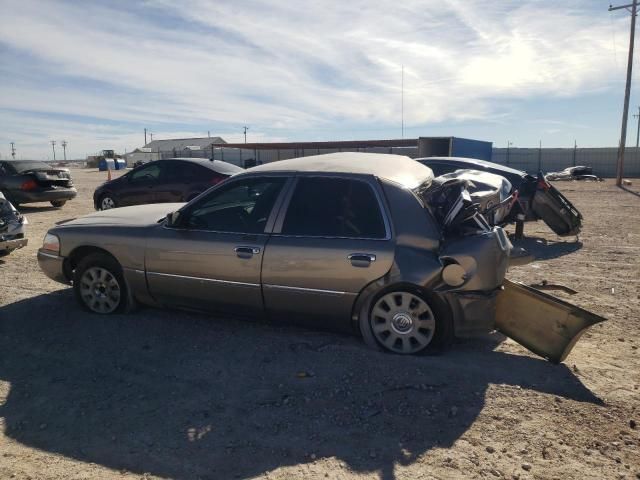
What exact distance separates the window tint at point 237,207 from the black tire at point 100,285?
100 cm

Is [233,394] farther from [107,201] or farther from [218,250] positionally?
Result: [107,201]

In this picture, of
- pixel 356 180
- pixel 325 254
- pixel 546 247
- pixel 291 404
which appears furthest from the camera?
pixel 546 247

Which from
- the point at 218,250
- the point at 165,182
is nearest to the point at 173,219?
the point at 218,250

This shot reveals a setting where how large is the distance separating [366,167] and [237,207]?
49.9 inches

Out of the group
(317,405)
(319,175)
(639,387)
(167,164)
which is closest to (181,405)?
(317,405)

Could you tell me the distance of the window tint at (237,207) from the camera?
4.71 meters

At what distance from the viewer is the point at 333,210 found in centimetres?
443

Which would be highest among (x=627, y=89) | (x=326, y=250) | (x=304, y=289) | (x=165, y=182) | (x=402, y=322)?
(x=627, y=89)

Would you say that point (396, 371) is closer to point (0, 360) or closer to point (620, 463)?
point (620, 463)

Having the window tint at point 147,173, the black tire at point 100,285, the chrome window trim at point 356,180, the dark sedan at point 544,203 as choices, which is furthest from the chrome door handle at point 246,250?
the window tint at point 147,173

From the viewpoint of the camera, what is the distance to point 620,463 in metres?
2.89

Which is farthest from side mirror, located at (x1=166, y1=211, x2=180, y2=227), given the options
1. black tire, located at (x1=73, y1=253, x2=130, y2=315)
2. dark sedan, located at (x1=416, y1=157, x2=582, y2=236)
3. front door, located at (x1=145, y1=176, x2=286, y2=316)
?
dark sedan, located at (x1=416, y1=157, x2=582, y2=236)

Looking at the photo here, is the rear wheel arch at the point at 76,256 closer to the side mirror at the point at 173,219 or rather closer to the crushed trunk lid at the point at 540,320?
the side mirror at the point at 173,219

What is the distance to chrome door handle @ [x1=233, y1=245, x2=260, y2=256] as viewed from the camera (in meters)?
4.52
